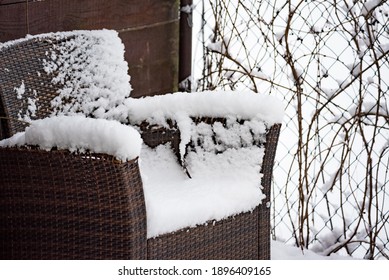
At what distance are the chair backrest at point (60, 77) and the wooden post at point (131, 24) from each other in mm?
142

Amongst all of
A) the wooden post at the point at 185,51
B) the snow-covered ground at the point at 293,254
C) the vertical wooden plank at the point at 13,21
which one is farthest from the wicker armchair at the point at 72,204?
the wooden post at the point at 185,51

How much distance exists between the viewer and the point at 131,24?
3.36 m

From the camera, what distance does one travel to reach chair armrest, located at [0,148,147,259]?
222cm

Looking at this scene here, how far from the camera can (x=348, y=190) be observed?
11.7 ft

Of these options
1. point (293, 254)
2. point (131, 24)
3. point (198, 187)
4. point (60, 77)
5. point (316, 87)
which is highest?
point (131, 24)

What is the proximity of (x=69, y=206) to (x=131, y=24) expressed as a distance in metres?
1.26

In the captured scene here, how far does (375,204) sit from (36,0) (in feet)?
5.20

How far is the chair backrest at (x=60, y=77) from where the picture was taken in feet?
8.41

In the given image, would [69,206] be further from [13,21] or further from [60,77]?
[13,21]

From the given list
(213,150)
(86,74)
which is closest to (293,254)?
(213,150)

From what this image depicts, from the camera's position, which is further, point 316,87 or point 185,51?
point 185,51

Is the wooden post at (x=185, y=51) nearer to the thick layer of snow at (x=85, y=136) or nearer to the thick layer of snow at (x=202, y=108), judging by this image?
the thick layer of snow at (x=202, y=108)

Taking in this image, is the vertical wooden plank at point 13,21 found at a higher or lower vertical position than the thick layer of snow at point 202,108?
higher

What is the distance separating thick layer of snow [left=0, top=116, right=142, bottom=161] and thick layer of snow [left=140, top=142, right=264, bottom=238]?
0.18m
